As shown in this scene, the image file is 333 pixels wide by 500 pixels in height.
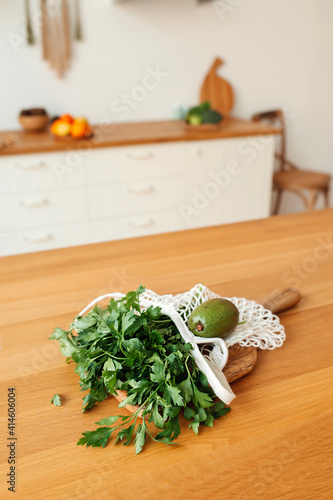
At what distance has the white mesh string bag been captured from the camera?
2.51 feet

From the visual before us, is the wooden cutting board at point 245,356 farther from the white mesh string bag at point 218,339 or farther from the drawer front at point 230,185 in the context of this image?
the drawer front at point 230,185

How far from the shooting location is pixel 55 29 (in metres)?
3.01

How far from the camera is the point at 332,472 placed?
650 millimetres

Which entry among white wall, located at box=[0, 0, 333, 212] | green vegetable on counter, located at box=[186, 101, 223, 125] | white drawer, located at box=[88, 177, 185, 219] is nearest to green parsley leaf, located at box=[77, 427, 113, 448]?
white drawer, located at box=[88, 177, 185, 219]

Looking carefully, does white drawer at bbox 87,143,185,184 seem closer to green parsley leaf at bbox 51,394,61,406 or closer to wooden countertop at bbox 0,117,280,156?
wooden countertop at bbox 0,117,280,156

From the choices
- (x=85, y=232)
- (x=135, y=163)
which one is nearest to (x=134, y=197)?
(x=135, y=163)

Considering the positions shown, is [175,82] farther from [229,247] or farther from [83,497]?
[83,497]

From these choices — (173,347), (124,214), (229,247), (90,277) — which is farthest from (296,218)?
(124,214)

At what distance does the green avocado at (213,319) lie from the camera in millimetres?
848

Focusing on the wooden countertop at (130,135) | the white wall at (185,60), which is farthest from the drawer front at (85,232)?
the white wall at (185,60)

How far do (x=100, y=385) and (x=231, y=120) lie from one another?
2.97 m

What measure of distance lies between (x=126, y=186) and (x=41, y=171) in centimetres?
50

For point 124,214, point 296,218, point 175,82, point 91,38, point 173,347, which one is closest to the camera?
point 173,347

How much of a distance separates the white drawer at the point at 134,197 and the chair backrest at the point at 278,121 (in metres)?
1.05
